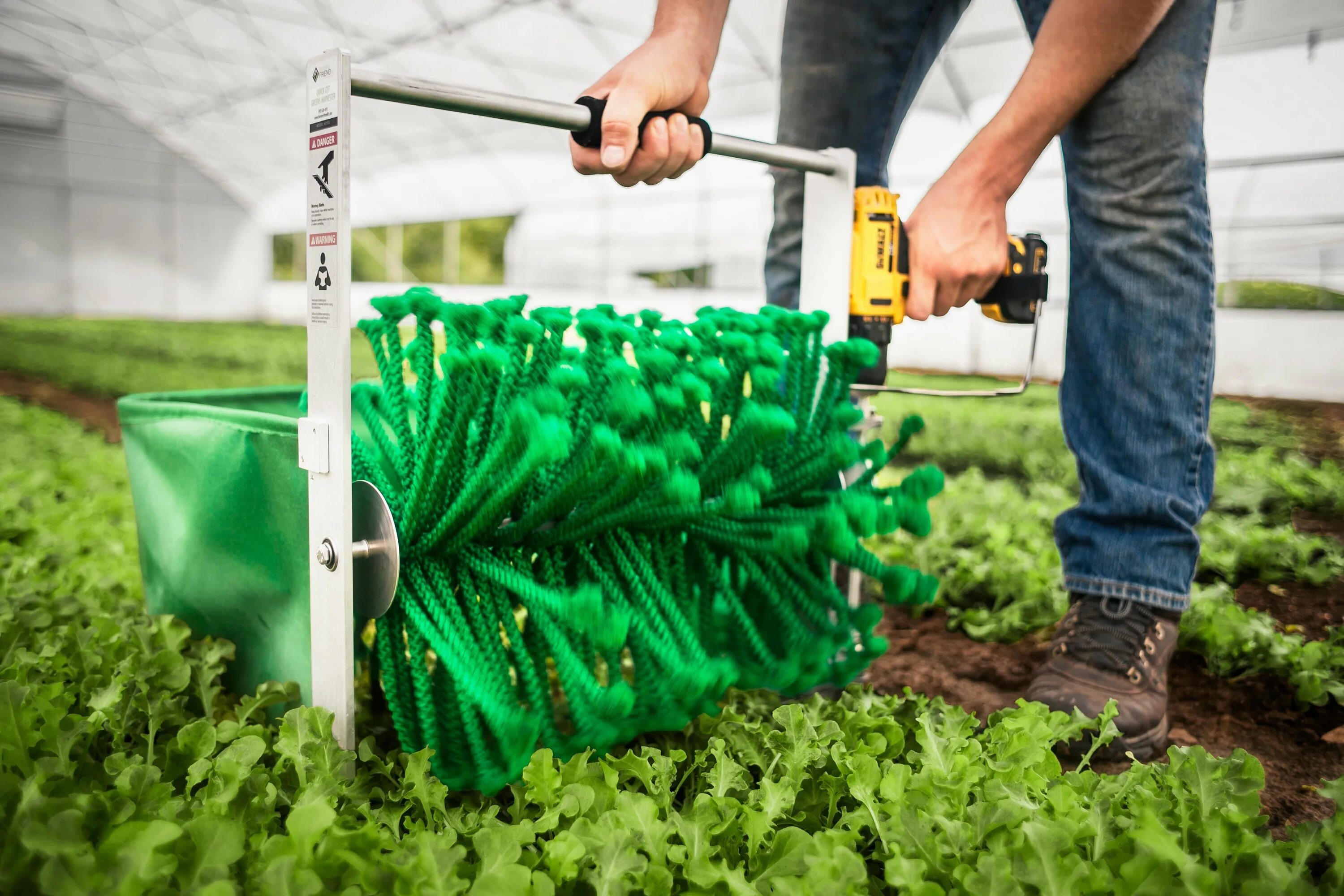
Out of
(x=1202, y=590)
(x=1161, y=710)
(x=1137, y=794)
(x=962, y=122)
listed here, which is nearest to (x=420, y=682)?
(x=1137, y=794)

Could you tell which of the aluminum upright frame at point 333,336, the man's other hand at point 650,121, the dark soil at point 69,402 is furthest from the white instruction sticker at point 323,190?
the dark soil at point 69,402

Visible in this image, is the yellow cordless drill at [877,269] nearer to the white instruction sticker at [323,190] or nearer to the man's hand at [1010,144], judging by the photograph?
the man's hand at [1010,144]

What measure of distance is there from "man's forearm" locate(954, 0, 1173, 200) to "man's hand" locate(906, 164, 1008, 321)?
18 mm

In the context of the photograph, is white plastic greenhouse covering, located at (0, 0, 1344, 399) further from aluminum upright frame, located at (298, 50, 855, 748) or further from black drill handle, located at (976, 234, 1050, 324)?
aluminum upright frame, located at (298, 50, 855, 748)

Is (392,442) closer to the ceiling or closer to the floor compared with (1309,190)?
closer to the floor

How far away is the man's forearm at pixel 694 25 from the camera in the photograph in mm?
1002

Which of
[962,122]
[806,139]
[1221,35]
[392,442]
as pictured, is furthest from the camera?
[962,122]

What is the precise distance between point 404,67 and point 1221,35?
28.3 feet

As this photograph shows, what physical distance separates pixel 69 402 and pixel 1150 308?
23.9ft

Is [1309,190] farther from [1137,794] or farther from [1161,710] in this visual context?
[1137,794]

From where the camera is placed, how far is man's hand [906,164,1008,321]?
1048 mm

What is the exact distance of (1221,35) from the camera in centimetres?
533

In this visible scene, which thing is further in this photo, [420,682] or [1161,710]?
[1161,710]

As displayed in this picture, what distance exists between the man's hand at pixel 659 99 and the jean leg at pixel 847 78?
0.99ft
